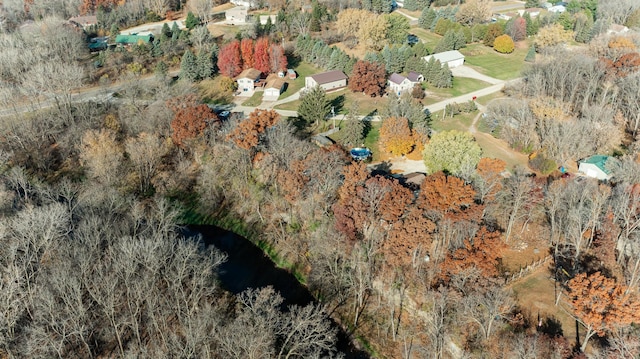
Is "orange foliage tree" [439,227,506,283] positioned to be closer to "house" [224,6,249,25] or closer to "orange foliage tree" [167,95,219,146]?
"orange foliage tree" [167,95,219,146]

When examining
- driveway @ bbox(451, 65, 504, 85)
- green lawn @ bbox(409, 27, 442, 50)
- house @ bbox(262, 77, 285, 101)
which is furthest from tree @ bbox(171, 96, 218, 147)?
green lawn @ bbox(409, 27, 442, 50)

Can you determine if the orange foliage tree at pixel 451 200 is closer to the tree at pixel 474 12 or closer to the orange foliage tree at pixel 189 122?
the orange foliage tree at pixel 189 122

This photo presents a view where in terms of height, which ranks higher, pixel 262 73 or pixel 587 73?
pixel 587 73

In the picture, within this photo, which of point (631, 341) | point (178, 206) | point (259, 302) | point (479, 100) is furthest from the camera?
point (479, 100)

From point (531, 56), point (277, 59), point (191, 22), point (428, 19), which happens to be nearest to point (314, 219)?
point (277, 59)

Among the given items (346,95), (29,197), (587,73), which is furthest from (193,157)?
(587,73)

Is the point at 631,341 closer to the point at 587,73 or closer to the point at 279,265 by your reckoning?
the point at 279,265

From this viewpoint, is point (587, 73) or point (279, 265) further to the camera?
point (587, 73)
